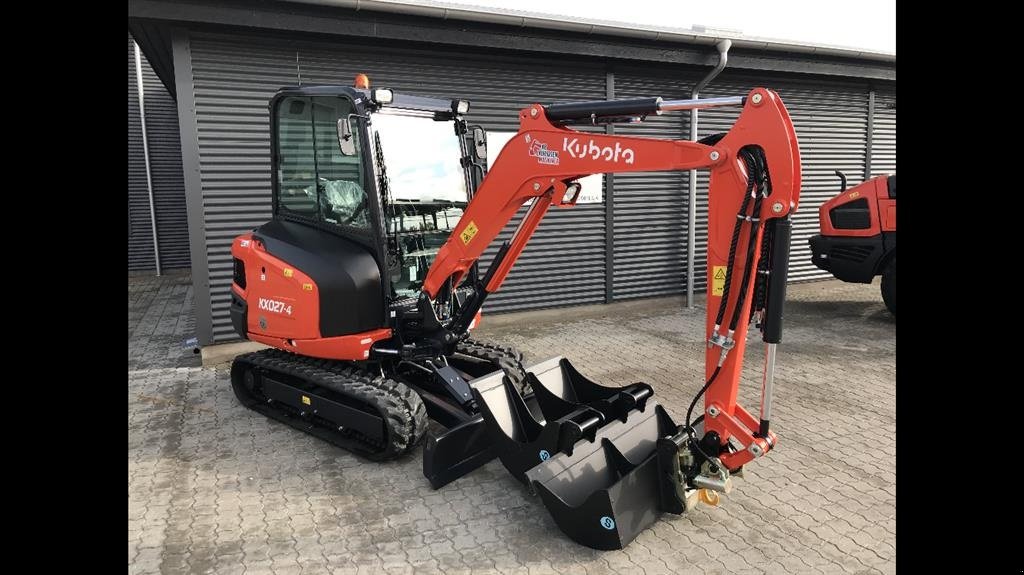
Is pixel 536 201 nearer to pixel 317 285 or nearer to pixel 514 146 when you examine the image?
pixel 514 146

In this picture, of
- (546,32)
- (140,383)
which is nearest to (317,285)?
(140,383)

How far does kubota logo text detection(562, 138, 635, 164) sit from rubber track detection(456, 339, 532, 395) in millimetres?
1934

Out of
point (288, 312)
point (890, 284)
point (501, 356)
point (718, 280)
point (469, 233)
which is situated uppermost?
point (469, 233)

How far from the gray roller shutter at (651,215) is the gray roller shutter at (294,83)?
788mm

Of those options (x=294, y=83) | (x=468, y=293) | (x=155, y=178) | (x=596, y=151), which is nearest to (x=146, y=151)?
(x=155, y=178)

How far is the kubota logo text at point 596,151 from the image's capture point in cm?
369

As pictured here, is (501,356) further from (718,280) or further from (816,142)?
(816,142)

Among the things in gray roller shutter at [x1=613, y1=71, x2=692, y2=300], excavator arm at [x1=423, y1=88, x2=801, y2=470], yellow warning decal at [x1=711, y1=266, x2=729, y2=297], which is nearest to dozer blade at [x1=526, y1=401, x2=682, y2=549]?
excavator arm at [x1=423, y1=88, x2=801, y2=470]

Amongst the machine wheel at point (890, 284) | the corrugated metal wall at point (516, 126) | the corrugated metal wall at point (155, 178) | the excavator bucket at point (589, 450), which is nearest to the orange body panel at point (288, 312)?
the excavator bucket at point (589, 450)

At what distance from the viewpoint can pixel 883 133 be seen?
36.4 ft

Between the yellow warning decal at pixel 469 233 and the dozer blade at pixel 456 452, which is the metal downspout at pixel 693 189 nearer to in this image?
the yellow warning decal at pixel 469 233

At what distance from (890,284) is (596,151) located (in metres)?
6.51

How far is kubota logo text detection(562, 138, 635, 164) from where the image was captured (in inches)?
145

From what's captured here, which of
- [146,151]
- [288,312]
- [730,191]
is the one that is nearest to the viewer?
[730,191]
